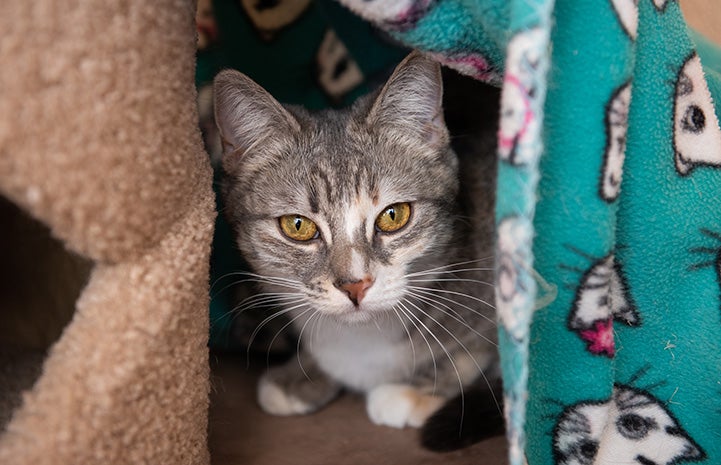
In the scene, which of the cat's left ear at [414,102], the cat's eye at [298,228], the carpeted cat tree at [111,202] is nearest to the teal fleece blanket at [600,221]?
the cat's left ear at [414,102]

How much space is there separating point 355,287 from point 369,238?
0.12m

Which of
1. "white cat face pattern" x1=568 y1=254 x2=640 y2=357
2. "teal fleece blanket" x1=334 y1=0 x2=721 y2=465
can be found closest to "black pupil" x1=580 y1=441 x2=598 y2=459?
"teal fleece blanket" x1=334 y1=0 x2=721 y2=465

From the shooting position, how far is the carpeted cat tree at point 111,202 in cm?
79

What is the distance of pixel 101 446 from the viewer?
878mm

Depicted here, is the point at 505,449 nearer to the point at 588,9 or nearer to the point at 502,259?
the point at 502,259

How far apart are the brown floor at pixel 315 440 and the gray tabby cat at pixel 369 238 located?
0.04 m

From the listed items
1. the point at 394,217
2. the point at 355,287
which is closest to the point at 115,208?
the point at 355,287

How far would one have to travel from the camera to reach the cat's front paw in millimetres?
1416

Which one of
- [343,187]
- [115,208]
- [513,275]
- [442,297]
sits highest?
[513,275]

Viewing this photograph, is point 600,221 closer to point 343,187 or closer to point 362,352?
point 343,187

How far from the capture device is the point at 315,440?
4.58 ft

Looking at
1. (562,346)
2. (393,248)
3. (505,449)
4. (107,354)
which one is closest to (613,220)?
(562,346)

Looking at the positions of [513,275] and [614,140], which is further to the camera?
[614,140]

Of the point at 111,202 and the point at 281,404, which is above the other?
the point at 111,202
